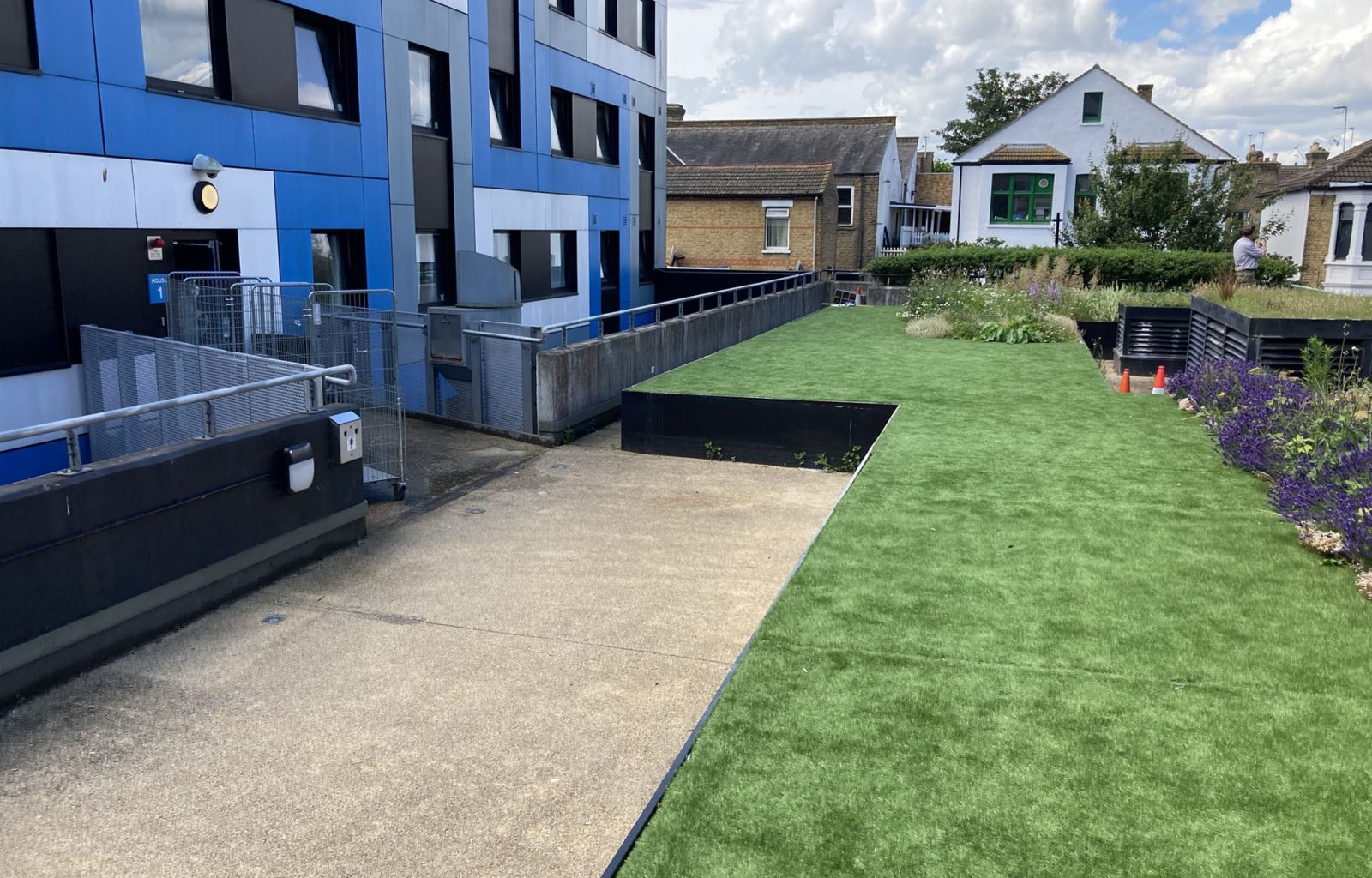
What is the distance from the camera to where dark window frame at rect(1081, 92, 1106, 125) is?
37.7 m

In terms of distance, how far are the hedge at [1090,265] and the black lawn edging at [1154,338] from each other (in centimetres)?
655

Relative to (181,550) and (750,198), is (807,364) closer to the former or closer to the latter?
(181,550)

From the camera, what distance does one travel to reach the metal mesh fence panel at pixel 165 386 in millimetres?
7609

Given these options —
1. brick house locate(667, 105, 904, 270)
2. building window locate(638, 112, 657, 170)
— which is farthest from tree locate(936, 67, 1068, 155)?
building window locate(638, 112, 657, 170)

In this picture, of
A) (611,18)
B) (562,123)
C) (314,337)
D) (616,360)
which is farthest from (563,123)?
(314,337)

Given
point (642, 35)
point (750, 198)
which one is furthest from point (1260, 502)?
point (750, 198)

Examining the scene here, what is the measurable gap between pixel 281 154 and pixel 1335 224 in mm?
35031

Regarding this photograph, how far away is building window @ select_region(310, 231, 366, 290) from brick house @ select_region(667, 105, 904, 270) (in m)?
28.1

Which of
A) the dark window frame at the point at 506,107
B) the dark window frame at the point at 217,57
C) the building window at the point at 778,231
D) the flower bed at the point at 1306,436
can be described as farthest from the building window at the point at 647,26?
the building window at the point at 778,231

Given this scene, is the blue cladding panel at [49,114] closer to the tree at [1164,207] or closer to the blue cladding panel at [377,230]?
the blue cladding panel at [377,230]

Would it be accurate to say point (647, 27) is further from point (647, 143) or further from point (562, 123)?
point (562, 123)

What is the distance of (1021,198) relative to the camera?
38250 mm

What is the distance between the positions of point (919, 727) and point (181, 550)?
178 inches

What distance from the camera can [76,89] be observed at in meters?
9.62
